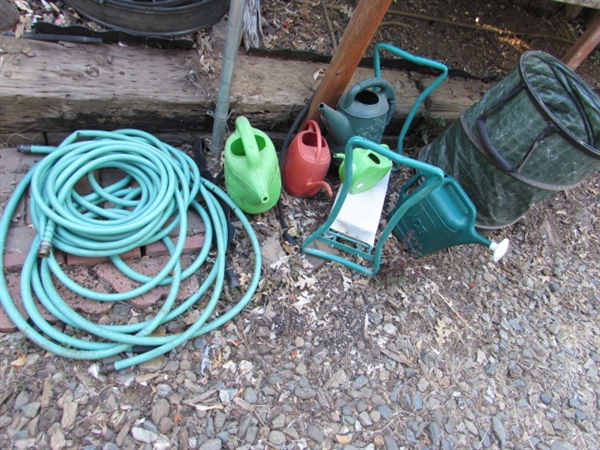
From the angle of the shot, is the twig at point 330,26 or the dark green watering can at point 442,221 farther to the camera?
the twig at point 330,26

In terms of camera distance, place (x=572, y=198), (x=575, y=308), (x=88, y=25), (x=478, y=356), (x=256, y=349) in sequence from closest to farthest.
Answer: (x=256, y=349) < (x=478, y=356) < (x=88, y=25) < (x=575, y=308) < (x=572, y=198)

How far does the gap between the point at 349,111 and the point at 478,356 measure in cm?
157

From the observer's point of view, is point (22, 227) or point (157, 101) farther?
point (157, 101)

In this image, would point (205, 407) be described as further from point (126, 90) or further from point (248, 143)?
point (126, 90)

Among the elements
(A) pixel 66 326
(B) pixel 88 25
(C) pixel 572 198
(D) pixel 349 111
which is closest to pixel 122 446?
(A) pixel 66 326

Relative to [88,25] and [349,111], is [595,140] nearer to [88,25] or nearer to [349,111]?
[349,111]

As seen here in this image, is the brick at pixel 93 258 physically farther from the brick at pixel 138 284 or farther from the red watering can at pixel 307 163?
the red watering can at pixel 307 163

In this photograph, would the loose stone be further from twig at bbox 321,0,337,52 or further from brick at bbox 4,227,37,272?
twig at bbox 321,0,337,52

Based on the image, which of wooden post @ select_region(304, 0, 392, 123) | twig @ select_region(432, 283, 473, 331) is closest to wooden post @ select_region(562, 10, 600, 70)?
wooden post @ select_region(304, 0, 392, 123)

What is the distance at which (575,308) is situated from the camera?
2660mm

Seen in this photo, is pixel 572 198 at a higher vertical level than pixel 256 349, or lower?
higher

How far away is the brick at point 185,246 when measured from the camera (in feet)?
6.82

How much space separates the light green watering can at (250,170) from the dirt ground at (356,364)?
0.22m

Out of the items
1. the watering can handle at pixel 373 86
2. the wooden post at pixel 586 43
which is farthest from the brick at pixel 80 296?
the wooden post at pixel 586 43
